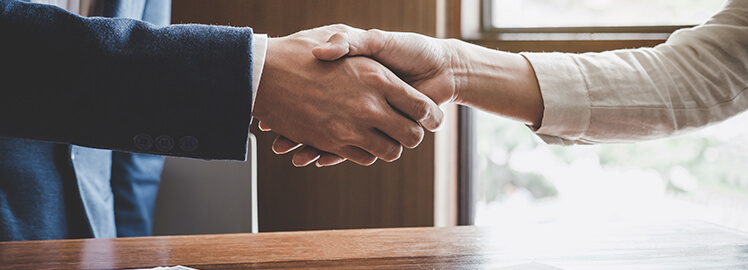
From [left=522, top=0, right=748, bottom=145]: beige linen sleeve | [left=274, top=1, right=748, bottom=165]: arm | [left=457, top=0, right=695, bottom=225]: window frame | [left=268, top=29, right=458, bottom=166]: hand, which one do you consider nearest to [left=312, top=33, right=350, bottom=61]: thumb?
[left=268, top=29, right=458, bottom=166]: hand

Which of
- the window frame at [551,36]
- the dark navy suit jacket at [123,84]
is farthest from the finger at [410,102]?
the window frame at [551,36]

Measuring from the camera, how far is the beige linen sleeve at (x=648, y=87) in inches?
42.7

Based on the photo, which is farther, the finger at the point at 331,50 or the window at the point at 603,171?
the window at the point at 603,171

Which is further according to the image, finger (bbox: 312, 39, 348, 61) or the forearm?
the forearm

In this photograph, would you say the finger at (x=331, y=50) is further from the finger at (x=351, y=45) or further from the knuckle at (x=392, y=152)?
the knuckle at (x=392, y=152)

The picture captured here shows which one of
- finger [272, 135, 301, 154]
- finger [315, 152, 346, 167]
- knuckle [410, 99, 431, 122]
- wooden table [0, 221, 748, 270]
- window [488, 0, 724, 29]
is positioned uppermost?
window [488, 0, 724, 29]

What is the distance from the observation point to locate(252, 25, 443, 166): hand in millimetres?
951

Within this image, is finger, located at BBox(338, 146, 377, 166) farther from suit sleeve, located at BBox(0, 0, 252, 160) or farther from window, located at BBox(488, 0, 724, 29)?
window, located at BBox(488, 0, 724, 29)

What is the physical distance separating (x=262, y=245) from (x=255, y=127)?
1.31 metres

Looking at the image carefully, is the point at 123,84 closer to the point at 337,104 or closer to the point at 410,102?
the point at 337,104

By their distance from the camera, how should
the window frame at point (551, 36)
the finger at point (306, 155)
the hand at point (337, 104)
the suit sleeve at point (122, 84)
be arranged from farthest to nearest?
the window frame at point (551, 36) → the finger at point (306, 155) → the hand at point (337, 104) → the suit sleeve at point (122, 84)

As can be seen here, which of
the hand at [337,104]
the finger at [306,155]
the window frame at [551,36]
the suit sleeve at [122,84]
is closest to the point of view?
the suit sleeve at [122,84]

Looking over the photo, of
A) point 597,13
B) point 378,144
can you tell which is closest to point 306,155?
point 378,144

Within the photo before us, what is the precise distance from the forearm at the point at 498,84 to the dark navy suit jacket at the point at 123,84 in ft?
1.31
